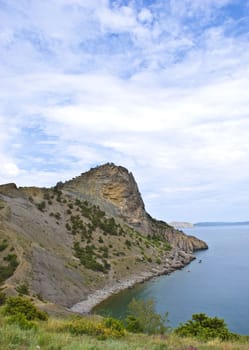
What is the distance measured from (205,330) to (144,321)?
5.27 metres

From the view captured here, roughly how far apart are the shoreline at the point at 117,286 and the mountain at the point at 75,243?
0.26m

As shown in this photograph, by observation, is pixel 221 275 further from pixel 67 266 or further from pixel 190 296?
pixel 67 266

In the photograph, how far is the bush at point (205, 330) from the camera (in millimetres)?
15742

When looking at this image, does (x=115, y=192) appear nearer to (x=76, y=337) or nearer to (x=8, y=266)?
(x=8, y=266)

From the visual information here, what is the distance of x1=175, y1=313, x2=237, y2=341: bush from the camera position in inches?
620

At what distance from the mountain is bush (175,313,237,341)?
15.5 meters

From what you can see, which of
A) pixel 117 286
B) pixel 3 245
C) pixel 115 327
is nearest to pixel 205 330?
pixel 115 327

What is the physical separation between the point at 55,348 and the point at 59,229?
4889cm

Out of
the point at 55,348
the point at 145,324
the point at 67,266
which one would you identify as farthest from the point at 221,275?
the point at 55,348

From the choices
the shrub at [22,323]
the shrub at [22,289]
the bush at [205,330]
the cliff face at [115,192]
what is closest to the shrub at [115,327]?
the shrub at [22,323]

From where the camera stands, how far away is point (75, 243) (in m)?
54.4

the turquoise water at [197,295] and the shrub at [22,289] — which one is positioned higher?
the shrub at [22,289]

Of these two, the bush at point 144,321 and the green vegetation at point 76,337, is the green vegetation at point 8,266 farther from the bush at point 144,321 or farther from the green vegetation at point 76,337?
the green vegetation at point 76,337

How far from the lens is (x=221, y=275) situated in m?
60.2
